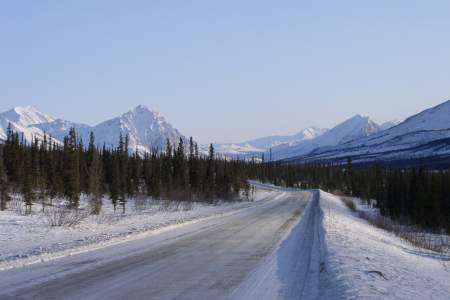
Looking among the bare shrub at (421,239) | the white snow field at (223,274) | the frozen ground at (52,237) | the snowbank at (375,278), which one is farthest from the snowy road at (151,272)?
the bare shrub at (421,239)

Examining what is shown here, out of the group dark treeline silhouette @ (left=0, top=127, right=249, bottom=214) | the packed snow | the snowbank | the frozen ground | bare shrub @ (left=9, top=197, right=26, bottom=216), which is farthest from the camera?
dark treeline silhouette @ (left=0, top=127, right=249, bottom=214)

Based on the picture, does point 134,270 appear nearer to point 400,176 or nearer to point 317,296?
point 317,296

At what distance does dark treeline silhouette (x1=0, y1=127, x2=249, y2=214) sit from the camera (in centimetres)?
3859

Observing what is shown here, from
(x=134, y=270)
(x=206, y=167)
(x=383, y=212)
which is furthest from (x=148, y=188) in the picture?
(x=134, y=270)

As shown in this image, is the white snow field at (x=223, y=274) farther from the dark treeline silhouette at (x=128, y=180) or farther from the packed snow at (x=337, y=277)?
the dark treeline silhouette at (x=128, y=180)

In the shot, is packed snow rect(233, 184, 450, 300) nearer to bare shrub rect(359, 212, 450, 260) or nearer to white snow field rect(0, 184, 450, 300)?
white snow field rect(0, 184, 450, 300)

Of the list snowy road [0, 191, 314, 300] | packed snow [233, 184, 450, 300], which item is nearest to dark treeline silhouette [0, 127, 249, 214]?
snowy road [0, 191, 314, 300]

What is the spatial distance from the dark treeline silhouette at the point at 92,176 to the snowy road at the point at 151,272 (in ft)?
61.5

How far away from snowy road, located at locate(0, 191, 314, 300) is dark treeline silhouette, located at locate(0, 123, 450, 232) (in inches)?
742

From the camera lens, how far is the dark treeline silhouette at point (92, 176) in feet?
127

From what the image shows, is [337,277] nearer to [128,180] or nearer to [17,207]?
[17,207]

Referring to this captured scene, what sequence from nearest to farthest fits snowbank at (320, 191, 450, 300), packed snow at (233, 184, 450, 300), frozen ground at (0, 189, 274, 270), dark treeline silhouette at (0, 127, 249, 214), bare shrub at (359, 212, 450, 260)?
1. snowbank at (320, 191, 450, 300)
2. packed snow at (233, 184, 450, 300)
3. frozen ground at (0, 189, 274, 270)
4. bare shrub at (359, 212, 450, 260)
5. dark treeline silhouette at (0, 127, 249, 214)

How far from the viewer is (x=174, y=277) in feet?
36.9

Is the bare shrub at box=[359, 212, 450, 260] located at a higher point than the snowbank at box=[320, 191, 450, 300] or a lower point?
lower
